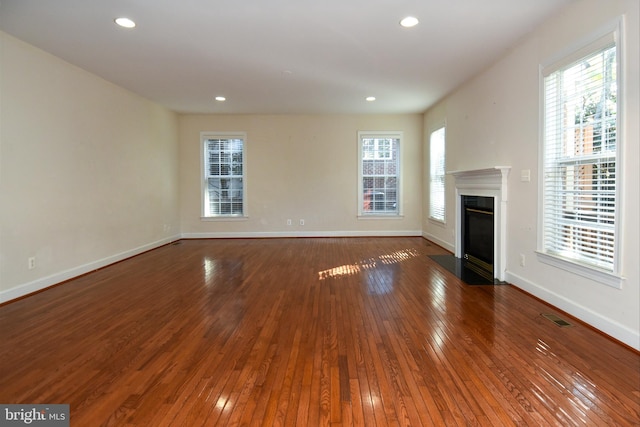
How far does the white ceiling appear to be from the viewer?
3029 mm

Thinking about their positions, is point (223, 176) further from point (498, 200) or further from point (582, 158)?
point (582, 158)

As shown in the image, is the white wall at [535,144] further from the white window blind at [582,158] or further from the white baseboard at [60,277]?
the white baseboard at [60,277]

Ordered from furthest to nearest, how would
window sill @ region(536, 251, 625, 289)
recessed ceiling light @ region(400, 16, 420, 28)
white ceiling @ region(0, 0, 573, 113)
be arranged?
recessed ceiling light @ region(400, 16, 420, 28) < white ceiling @ region(0, 0, 573, 113) < window sill @ region(536, 251, 625, 289)

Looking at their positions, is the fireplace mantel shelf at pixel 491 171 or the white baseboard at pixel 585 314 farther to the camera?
the fireplace mantel shelf at pixel 491 171

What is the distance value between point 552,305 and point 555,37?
251cm

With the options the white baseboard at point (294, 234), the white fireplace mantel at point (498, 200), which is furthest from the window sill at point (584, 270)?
the white baseboard at point (294, 234)

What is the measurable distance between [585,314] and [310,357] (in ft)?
7.58

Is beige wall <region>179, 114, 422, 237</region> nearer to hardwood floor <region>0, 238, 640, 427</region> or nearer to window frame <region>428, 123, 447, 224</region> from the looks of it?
window frame <region>428, 123, 447, 224</region>

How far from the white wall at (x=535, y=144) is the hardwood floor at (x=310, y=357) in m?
0.23

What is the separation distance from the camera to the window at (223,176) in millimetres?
7781

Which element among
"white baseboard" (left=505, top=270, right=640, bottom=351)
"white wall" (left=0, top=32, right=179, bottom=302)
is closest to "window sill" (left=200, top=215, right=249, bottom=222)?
"white wall" (left=0, top=32, right=179, bottom=302)

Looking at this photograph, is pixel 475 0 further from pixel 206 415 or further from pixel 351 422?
pixel 206 415

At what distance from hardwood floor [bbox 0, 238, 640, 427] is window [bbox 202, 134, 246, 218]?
3.92 m

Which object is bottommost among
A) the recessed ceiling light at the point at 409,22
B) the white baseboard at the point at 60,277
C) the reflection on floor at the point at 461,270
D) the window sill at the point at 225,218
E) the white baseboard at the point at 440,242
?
the reflection on floor at the point at 461,270
